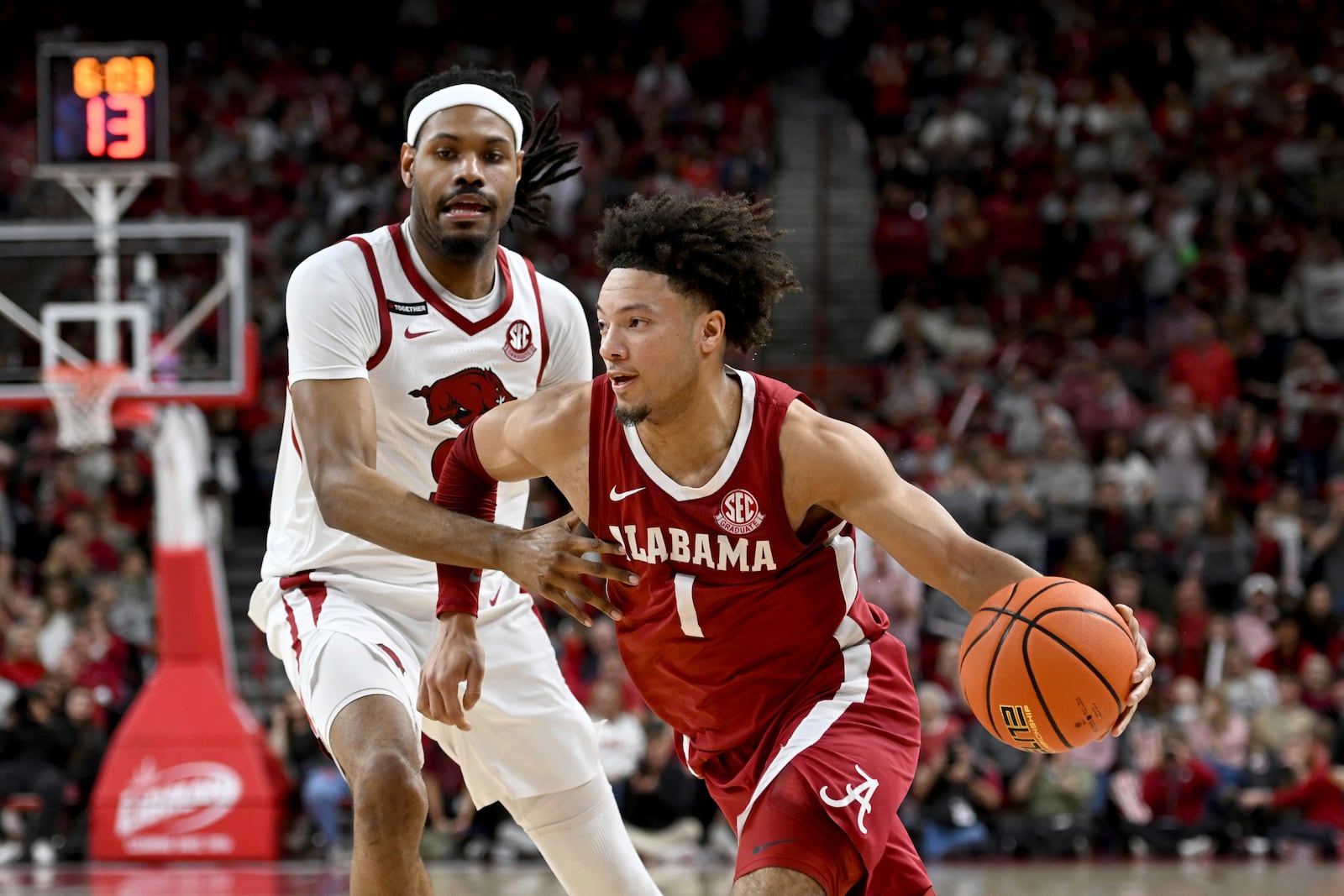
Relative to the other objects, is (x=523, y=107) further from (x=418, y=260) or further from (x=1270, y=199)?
(x=1270, y=199)

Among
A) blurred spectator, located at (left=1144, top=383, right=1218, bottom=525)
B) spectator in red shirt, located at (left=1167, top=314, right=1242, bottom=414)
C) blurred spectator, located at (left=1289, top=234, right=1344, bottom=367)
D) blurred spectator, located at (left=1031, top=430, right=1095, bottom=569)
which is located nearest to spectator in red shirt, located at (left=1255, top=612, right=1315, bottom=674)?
blurred spectator, located at (left=1031, top=430, right=1095, bottom=569)

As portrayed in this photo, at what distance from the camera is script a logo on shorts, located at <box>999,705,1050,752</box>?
12.8 ft

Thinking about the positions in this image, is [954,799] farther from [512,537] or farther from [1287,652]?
[512,537]

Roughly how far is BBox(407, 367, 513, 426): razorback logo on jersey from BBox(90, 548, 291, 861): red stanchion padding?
6.37 meters

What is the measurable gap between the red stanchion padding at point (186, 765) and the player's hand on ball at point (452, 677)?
6.80 m

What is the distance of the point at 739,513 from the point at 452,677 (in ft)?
2.76

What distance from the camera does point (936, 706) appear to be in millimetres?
10891

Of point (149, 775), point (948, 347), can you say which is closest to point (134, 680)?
point (149, 775)

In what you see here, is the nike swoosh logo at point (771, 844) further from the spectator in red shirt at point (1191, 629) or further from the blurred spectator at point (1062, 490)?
the blurred spectator at point (1062, 490)

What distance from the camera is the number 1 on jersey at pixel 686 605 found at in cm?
403

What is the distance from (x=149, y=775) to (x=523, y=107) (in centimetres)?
682

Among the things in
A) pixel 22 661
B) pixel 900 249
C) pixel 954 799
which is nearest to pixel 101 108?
pixel 22 661

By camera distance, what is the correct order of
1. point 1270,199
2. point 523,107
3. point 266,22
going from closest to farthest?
1. point 523,107
2. point 1270,199
3. point 266,22

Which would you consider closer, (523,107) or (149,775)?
(523,107)
